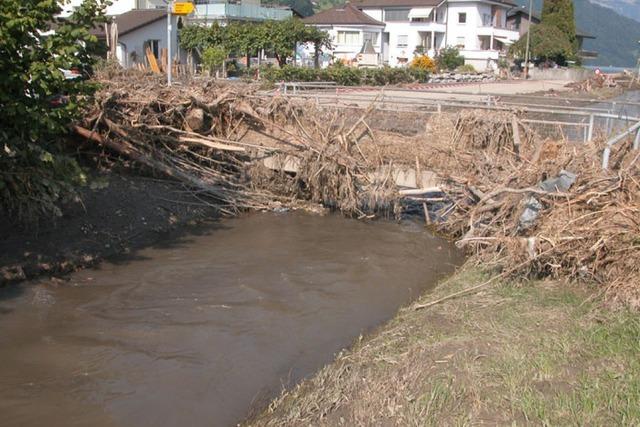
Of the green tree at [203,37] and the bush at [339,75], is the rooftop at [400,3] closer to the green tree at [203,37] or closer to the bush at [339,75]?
the bush at [339,75]

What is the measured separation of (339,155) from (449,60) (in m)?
50.7

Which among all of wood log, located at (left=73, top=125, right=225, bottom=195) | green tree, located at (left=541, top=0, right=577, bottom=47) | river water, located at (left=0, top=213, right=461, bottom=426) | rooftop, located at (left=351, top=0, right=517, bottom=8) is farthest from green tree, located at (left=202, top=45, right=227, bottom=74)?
green tree, located at (left=541, top=0, right=577, bottom=47)

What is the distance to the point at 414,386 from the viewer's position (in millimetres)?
6387

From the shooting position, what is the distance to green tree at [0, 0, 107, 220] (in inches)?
373

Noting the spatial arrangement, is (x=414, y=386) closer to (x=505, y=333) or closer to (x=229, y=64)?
(x=505, y=333)

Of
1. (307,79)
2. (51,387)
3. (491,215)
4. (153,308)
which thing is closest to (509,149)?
(491,215)

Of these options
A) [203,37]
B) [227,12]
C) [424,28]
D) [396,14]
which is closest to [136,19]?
[203,37]

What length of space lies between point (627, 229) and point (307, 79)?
32.2m

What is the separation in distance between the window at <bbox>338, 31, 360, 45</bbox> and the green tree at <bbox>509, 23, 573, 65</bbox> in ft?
52.1

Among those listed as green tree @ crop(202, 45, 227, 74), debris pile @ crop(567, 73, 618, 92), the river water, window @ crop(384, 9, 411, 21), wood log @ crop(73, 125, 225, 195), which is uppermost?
window @ crop(384, 9, 411, 21)

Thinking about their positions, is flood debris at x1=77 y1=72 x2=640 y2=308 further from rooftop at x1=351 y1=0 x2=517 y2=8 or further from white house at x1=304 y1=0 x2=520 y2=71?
rooftop at x1=351 y1=0 x2=517 y2=8

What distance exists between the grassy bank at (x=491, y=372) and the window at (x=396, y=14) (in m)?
65.1

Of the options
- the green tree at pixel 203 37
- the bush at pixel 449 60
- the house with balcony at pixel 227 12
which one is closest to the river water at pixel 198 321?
the green tree at pixel 203 37

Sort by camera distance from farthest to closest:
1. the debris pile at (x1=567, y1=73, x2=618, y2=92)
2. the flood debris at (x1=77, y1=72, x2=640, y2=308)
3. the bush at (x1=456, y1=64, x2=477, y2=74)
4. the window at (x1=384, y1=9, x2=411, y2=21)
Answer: the window at (x1=384, y1=9, x2=411, y2=21) < the bush at (x1=456, y1=64, x2=477, y2=74) < the debris pile at (x1=567, y1=73, x2=618, y2=92) < the flood debris at (x1=77, y1=72, x2=640, y2=308)
